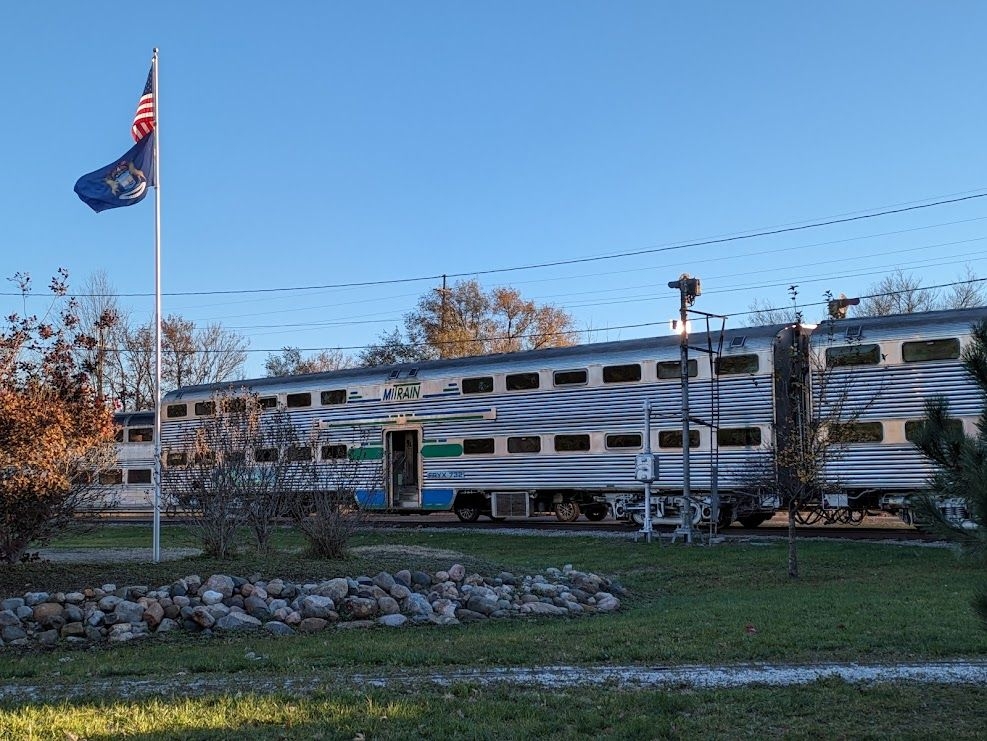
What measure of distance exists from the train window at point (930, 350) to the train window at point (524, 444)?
8.80 meters

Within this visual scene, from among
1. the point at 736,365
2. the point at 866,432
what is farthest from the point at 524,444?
the point at 866,432

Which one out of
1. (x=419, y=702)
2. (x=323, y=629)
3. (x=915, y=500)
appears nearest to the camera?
(x=915, y=500)

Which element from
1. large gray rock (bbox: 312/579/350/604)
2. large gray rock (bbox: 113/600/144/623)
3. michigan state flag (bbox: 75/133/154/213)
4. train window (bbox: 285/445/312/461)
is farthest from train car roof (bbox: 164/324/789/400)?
large gray rock (bbox: 113/600/144/623)

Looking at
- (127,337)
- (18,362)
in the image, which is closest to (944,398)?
(18,362)

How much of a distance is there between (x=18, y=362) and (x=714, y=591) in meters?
9.66

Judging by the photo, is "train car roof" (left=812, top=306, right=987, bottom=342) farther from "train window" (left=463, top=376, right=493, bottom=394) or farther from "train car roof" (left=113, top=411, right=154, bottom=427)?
"train car roof" (left=113, top=411, right=154, bottom=427)

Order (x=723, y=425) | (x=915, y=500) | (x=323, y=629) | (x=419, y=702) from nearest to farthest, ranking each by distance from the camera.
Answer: (x=915, y=500), (x=419, y=702), (x=323, y=629), (x=723, y=425)

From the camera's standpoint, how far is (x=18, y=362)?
13227 mm

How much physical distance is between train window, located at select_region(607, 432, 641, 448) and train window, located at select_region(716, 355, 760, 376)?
2.47 m

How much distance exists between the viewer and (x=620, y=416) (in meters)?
23.2

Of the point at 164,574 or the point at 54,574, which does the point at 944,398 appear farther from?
the point at 54,574

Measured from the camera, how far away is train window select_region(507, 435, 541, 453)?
81.4 ft

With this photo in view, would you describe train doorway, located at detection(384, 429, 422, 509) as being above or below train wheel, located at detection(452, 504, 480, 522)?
above

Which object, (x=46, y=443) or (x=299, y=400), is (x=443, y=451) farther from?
(x=46, y=443)
